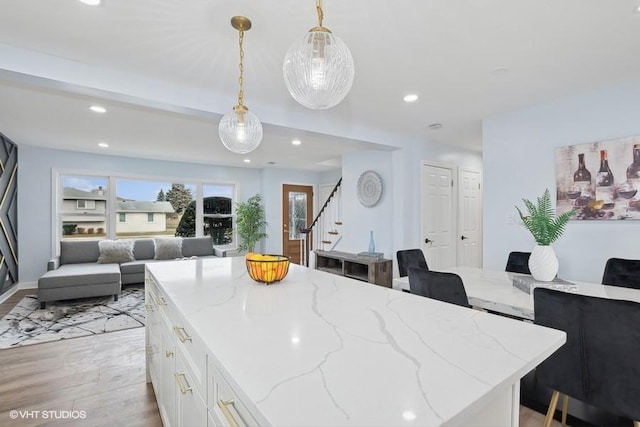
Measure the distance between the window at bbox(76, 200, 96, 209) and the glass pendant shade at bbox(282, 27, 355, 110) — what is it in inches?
233

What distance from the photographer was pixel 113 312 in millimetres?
4023

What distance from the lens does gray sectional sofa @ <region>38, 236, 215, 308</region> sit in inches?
165

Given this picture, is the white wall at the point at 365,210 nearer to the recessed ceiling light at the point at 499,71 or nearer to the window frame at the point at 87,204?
the recessed ceiling light at the point at 499,71

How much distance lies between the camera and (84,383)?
94.1 inches

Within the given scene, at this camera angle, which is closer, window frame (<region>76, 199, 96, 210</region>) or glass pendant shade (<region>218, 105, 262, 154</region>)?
glass pendant shade (<region>218, 105, 262, 154</region>)

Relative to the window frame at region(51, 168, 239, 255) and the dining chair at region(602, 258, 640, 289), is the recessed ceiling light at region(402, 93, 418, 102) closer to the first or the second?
the dining chair at region(602, 258, 640, 289)

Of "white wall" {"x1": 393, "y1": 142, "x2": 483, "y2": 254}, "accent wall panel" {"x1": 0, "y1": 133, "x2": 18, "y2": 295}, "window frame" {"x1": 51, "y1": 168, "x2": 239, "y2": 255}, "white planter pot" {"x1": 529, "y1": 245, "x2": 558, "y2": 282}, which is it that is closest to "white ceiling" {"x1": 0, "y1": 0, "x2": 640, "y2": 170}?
"white wall" {"x1": 393, "y1": 142, "x2": 483, "y2": 254}

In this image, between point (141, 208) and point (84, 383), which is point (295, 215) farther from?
point (84, 383)

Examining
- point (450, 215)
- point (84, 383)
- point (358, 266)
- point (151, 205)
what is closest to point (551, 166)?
point (450, 215)

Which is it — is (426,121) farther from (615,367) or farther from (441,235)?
(615,367)

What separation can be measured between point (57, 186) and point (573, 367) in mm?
7022

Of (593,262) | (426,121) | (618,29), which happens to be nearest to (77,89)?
(426,121)

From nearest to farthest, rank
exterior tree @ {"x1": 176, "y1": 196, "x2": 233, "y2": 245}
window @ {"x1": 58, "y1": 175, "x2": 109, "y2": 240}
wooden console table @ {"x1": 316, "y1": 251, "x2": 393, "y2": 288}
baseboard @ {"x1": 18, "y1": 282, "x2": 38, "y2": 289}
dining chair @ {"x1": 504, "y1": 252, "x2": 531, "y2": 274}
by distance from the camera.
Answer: dining chair @ {"x1": 504, "y1": 252, "x2": 531, "y2": 274}
wooden console table @ {"x1": 316, "y1": 251, "x2": 393, "y2": 288}
baseboard @ {"x1": 18, "y1": 282, "x2": 38, "y2": 289}
window @ {"x1": 58, "y1": 175, "x2": 109, "y2": 240}
exterior tree @ {"x1": 176, "y1": 196, "x2": 233, "y2": 245}

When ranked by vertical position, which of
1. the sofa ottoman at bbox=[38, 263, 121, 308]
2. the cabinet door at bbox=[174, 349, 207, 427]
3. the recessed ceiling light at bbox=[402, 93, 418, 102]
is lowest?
the sofa ottoman at bbox=[38, 263, 121, 308]
